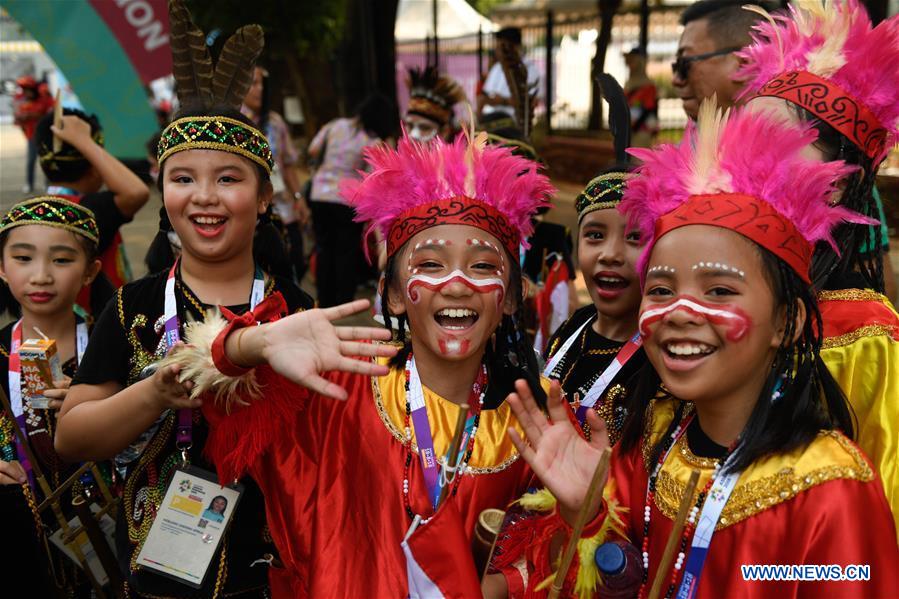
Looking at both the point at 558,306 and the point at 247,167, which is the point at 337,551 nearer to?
the point at 247,167

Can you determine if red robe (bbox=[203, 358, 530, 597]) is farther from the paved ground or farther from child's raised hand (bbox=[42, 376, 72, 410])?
the paved ground

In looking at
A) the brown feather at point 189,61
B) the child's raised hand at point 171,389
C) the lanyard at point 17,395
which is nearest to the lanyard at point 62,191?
the lanyard at point 17,395

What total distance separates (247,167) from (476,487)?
3.99 ft

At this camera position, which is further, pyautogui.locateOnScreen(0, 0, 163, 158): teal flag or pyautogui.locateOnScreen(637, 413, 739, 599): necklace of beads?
pyautogui.locateOnScreen(0, 0, 163, 158): teal flag

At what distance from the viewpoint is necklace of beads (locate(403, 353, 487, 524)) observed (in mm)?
2251

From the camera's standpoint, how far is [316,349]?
1954 mm

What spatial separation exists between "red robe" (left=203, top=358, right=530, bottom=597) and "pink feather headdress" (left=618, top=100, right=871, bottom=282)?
77 cm

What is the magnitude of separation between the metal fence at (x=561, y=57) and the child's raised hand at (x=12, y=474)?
1196cm

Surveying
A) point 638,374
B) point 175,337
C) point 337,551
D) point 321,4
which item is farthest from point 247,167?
point 321,4

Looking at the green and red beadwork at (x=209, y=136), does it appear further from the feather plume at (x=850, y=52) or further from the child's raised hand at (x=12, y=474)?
the feather plume at (x=850, y=52)

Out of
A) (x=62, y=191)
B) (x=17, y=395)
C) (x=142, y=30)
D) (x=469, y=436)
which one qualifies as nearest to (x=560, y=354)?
(x=469, y=436)

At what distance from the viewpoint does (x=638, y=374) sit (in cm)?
251

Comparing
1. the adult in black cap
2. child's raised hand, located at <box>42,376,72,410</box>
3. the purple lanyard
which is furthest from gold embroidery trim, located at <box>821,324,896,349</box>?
the adult in black cap

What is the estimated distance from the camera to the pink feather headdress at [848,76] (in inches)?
94.7
